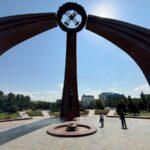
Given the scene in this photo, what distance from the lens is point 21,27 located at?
1375cm

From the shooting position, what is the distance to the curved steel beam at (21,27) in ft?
42.1

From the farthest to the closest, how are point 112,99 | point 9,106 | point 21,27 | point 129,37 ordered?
point 112,99 < point 9,106 < point 21,27 < point 129,37

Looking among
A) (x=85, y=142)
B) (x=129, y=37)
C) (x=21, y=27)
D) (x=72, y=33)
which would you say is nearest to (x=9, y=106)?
(x=72, y=33)

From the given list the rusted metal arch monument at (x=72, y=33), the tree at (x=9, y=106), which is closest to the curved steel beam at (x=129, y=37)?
the rusted metal arch monument at (x=72, y=33)

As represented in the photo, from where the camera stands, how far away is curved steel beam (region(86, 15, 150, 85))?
1216 centimetres

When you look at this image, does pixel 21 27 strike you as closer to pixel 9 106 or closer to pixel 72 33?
pixel 72 33

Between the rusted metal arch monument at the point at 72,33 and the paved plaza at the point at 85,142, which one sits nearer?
the paved plaza at the point at 85,142

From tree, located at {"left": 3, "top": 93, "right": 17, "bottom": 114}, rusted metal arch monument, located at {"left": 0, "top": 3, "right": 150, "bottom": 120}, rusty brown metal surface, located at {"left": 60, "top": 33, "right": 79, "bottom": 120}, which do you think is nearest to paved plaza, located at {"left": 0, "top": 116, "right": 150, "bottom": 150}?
rusted metal arch monument, located at {"left": 0, "top": 3, "right": 150, "bottom": 120}

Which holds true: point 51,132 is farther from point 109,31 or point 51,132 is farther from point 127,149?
point 109,31

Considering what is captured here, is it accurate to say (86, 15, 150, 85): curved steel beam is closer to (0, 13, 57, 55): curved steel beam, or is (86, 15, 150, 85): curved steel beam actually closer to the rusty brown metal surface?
(0, 13, 57, 55): curved steel beam

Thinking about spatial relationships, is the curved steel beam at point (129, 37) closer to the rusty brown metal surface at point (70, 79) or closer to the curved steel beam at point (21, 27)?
the curved steel beam at point (21, 27)

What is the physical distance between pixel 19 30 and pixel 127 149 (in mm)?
10551

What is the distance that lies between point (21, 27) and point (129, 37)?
7.82 m

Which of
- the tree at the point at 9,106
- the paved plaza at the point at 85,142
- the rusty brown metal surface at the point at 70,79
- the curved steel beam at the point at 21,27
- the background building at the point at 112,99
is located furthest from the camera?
the background building at the point at 112,99
